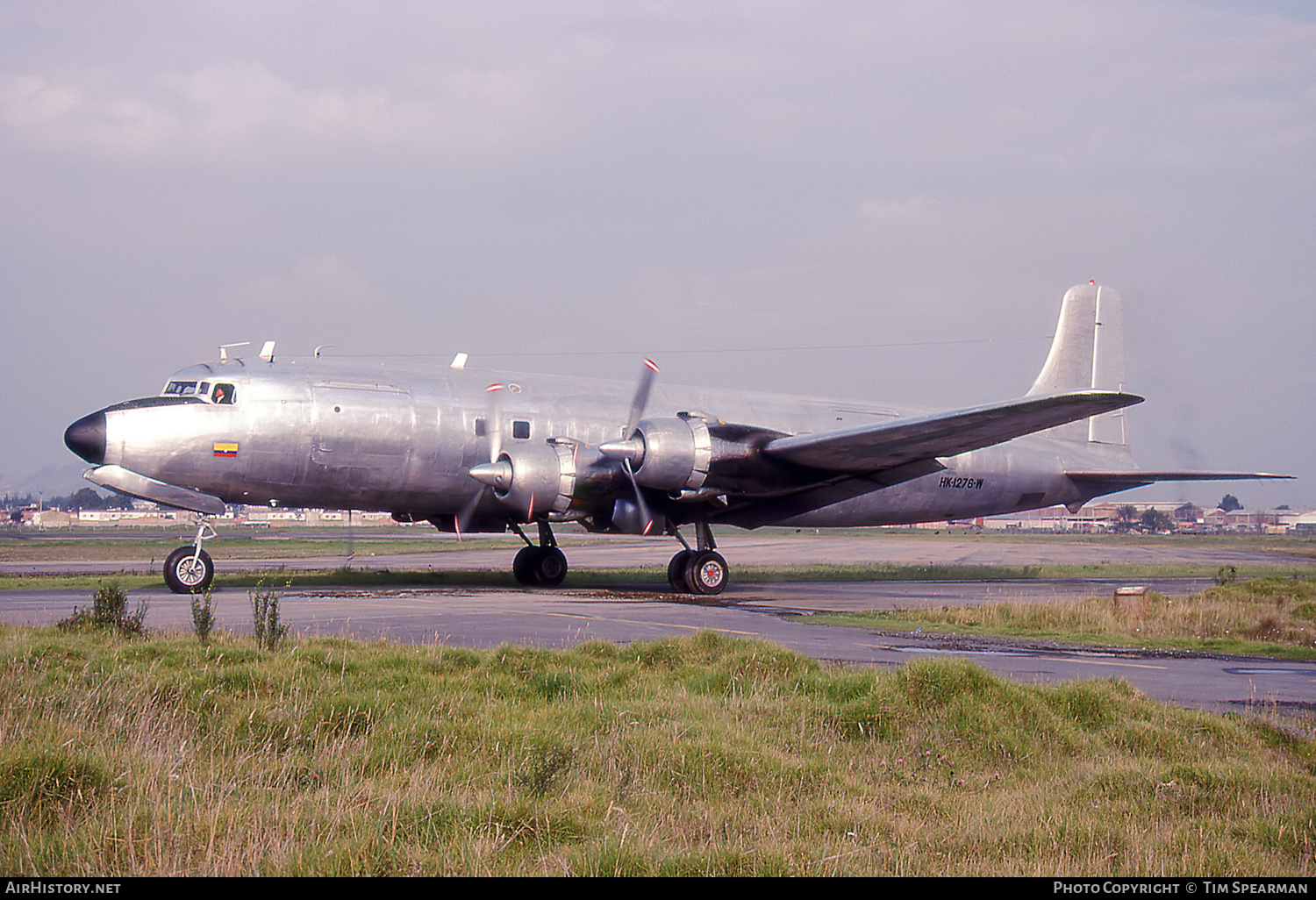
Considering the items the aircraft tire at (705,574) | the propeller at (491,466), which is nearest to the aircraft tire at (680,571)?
the aircraft tire at (705,574)

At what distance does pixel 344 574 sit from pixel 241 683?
64.8ft

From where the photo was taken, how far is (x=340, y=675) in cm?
965

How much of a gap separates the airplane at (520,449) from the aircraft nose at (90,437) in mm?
34

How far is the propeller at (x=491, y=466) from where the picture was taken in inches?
861

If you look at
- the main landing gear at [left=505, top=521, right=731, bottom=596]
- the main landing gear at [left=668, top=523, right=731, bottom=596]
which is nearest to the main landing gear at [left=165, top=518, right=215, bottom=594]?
the main landing gear at [left=505, top=521, right=731, bottom=596]

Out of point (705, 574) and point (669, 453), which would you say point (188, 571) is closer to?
point (669, 453)

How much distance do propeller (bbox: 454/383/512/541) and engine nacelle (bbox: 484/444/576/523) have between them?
0.06 ft

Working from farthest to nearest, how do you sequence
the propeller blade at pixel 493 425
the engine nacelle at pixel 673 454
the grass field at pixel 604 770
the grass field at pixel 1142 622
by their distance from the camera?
the propeller blade at pixel 493 425
the engine nacelle at pixel 673 454
the grass field at pixel 1142 622
the grass field at pixel 604 770

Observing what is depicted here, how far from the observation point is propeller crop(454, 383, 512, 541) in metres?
21.9

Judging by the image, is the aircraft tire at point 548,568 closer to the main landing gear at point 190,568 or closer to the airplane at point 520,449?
the airplane at point 520,449

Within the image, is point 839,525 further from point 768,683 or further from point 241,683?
point 241,683

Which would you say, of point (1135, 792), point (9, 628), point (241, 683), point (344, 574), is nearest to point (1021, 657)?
point (1135, 792)

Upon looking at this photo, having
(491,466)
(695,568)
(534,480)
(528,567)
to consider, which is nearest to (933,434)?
(695,568)

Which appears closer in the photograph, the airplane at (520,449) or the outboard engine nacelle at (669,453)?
the airplane at (520,449)
